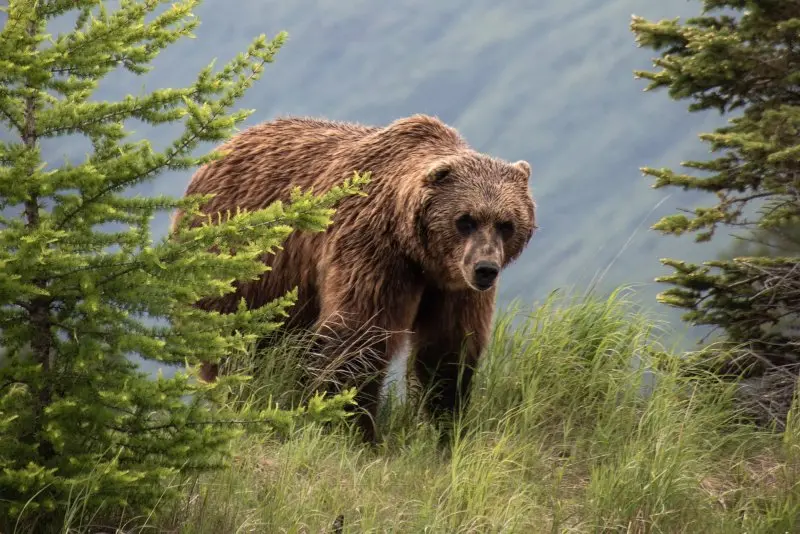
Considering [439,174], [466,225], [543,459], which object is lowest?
[543,459]

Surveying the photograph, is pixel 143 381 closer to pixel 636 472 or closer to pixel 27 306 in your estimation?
pixel 27 306

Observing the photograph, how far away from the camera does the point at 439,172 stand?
6.52 m

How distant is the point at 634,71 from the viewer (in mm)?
8578

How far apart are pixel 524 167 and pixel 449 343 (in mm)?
1272

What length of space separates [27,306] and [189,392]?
0.78 m

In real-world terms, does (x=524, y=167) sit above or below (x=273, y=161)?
above

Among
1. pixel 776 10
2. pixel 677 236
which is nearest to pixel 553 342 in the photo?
pixel 677 236

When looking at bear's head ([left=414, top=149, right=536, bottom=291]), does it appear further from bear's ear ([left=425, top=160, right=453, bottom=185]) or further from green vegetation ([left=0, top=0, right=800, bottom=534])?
green vegetation ([left=0, top=0, right=800, bottom=534])

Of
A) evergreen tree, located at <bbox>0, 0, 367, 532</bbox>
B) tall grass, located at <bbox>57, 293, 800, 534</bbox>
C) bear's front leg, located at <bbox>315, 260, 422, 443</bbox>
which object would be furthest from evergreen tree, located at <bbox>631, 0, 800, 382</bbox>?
evergreen tree, located at <bbox>0, 0, 367, 532</bbox>

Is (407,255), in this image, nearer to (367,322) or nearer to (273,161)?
(367,322)

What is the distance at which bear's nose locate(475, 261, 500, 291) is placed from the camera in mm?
6238

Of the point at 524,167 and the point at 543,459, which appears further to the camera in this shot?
the point at 524,167


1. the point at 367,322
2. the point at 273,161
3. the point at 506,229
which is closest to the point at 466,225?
the point at 506,229

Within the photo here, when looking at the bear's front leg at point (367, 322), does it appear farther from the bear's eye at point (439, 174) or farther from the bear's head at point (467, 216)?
the bear's eye at point (439, 174)
